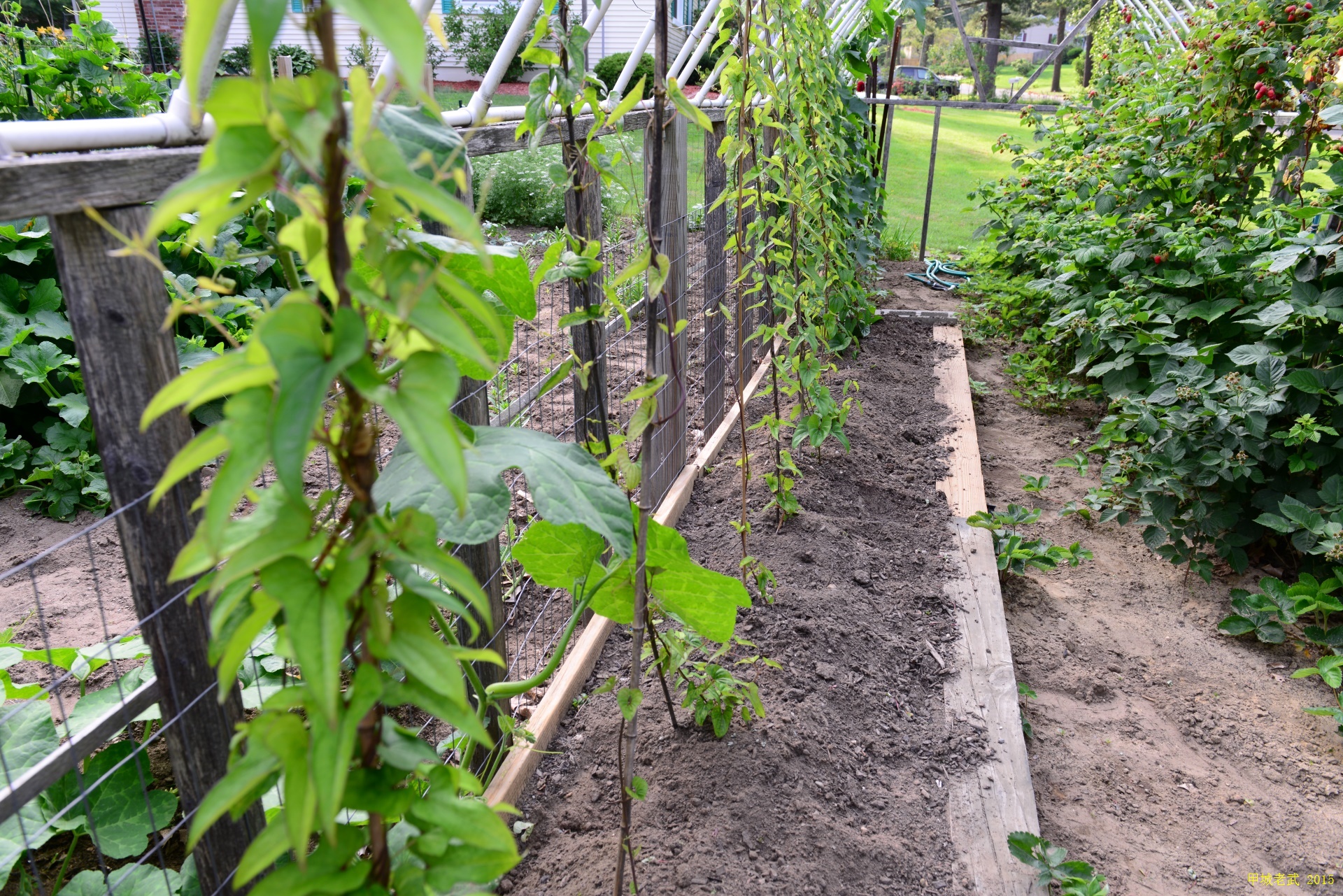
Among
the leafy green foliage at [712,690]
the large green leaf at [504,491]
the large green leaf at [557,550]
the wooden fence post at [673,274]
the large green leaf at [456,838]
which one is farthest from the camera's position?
the wooden fence post at [673,274]

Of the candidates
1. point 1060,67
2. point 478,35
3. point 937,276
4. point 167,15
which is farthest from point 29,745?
point 1060,67

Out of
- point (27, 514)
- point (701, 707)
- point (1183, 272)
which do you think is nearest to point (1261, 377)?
point (1183, 272)

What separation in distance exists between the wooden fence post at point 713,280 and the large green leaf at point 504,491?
274cm

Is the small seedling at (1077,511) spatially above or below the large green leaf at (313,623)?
below

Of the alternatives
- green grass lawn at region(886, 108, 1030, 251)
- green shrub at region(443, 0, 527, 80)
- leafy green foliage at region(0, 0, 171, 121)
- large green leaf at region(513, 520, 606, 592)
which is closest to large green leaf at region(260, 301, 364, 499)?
large green leaf at region(513, 520, 606, 592)

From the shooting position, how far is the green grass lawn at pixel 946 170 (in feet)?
31.3

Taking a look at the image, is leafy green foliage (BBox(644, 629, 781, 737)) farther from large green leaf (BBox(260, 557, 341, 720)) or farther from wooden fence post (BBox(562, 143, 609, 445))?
large green leaf (BBox(260, 557, 341, 720))

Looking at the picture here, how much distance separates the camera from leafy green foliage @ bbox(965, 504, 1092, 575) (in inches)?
116

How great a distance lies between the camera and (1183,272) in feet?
12.3

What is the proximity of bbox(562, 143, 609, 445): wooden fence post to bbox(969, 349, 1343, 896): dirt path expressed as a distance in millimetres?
1524

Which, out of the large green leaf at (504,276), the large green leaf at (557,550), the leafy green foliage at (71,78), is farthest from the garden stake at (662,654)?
the leafy green foliage at (71,78)

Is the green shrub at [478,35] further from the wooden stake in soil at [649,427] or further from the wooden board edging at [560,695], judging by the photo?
the wooden stake in soil at [649,427]

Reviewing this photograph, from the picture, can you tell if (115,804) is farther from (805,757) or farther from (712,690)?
(805,757)

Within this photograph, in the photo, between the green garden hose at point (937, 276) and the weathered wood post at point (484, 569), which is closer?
the weathered wood post at point (484, 569)
